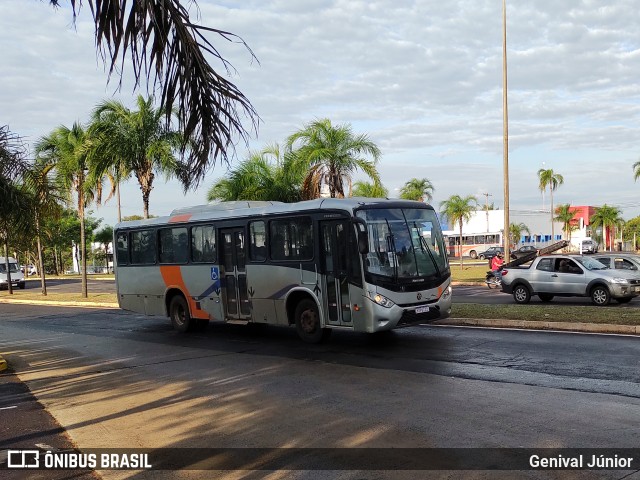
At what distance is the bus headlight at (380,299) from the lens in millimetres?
12047

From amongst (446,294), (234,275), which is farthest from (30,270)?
(446,294)

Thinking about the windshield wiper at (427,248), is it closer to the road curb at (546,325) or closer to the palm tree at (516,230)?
the road curb at (546,325)

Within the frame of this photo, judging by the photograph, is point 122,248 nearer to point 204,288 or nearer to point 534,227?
point 204,288

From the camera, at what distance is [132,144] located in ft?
83.4

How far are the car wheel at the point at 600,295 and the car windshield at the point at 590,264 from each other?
0.75m

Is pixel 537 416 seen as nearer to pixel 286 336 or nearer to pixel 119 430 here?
pixel 119 430

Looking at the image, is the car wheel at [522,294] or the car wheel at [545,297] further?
the car wheel at [522,294]

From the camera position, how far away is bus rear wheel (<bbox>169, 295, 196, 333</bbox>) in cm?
1672

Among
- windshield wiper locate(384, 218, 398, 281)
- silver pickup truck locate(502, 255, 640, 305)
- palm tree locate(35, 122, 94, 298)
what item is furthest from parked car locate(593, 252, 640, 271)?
palm tree locate(35, 122, 94, 298)

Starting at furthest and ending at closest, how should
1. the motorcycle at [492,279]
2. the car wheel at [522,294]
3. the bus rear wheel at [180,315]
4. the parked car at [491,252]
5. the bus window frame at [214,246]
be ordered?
the parked car at [491,252], the motorcycle at [492,279], the car wheel at [522,294], the bus rear wheel at [180,315], the bus window frame at [214,246]

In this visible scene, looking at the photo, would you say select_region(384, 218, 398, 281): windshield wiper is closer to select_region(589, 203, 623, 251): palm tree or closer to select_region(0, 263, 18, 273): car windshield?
select_region(0, 263, 18, 273): car windshield

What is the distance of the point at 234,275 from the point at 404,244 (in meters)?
4.57

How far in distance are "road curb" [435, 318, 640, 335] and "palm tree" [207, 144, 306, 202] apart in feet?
46.9

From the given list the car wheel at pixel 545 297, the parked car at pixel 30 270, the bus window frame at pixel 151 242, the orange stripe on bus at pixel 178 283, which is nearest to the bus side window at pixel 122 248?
the bus window frame at pixel 151 242
